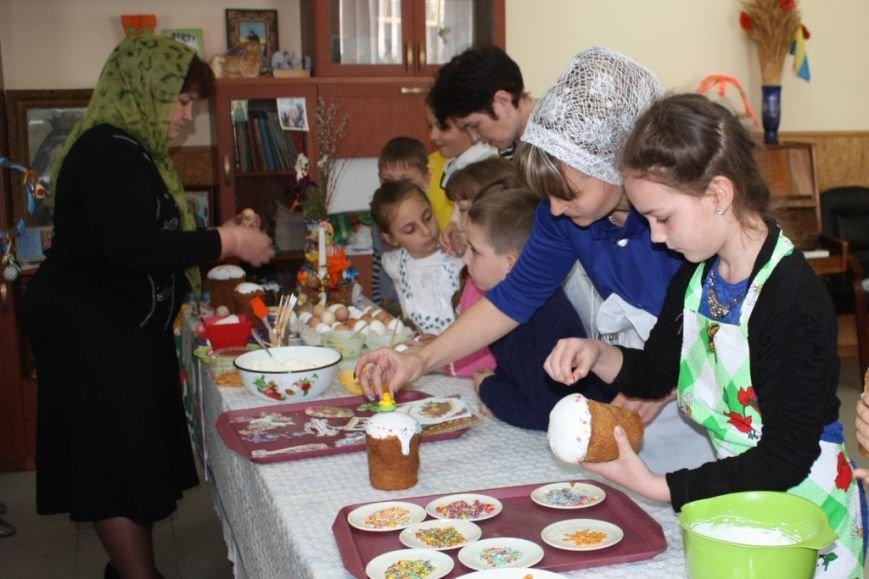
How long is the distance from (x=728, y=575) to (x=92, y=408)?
6.12ft

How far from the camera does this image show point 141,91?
253cm

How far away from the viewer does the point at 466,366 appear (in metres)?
2.34

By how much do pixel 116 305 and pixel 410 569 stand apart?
1460 millimetres

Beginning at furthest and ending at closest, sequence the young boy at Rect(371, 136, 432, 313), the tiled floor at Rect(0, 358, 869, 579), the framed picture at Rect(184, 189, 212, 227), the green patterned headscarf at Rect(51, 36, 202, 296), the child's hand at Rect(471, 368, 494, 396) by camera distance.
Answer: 1. the framed picture at Rect(184, 189, 212, 227)
2. the young boy at Rect(371, 136, 432, 313)
3. the tiled floor at Rect(0, 358, 869, 579)
4. the green patterned headscarf at Rect(51, 36, 202, 296)
5. the child's hand at Rect(471, 368, 494, 396)

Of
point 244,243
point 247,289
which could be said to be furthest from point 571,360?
point 247,289

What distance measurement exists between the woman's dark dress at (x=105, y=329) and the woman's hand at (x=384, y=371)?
2.43ft

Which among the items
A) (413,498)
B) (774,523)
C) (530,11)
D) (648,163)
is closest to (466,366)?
(413,498)

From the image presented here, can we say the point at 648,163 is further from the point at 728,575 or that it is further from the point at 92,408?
the point at 92,408

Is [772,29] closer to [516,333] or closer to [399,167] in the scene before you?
[399,167]

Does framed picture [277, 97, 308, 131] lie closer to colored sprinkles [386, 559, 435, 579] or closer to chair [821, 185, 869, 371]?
chair [821, 185, 869, 371]

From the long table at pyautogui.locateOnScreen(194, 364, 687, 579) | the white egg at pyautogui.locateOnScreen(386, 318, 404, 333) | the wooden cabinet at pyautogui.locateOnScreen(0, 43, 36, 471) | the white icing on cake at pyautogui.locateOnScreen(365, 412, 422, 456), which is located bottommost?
the wooden cabinet at pyautogui.locateOnScreen(0, 43, 36, 471)

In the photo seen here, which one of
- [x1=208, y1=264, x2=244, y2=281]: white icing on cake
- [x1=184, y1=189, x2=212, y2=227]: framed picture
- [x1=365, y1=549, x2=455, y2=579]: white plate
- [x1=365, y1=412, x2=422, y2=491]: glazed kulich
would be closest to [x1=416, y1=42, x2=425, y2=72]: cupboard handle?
[x1=184, y1=189, x2=212, y2=227]: framed picture

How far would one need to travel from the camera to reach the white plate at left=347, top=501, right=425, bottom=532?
141cm

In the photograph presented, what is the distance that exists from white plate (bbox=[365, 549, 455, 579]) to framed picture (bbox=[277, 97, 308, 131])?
3557mm
